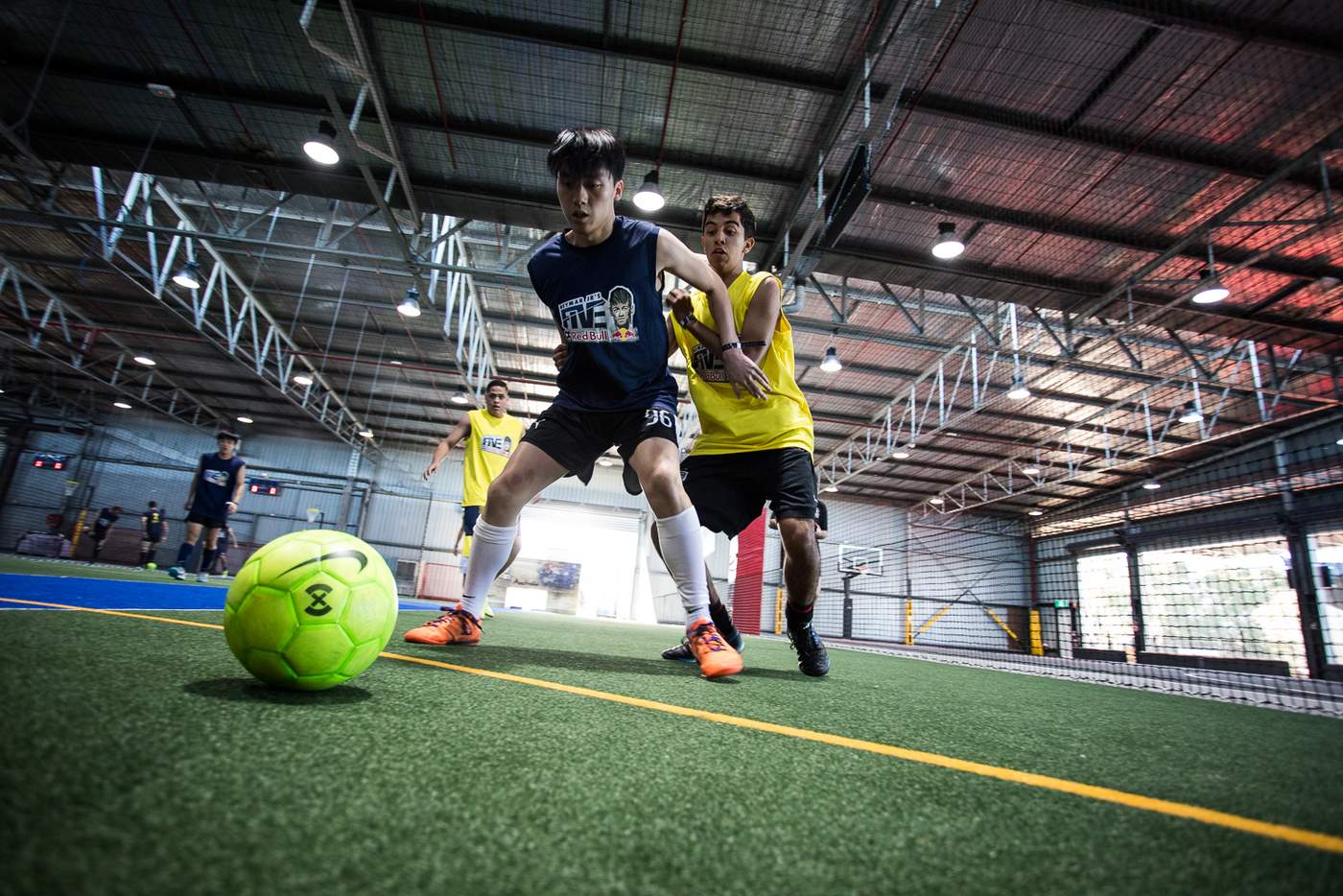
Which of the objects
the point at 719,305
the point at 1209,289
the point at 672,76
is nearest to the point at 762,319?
the point at 719,305

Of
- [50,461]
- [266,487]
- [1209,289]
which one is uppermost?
[1209,289]

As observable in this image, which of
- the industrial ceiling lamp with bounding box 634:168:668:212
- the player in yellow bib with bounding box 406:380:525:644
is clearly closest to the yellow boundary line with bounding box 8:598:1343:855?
the player in yellow bib with bounding box 406:380:525:644

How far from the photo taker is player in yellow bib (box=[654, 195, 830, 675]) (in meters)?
2.80

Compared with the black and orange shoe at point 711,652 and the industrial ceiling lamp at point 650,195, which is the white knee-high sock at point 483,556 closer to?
the black and orange shoe at point 711,652

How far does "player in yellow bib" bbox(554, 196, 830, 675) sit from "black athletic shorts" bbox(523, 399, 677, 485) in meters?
0.30

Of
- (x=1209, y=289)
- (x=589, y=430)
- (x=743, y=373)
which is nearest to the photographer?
(x=743, y=373)

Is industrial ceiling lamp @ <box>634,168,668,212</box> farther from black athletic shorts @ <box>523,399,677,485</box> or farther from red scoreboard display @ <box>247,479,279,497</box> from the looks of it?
red scoreboard display @ <box>247,479,279,497</box>

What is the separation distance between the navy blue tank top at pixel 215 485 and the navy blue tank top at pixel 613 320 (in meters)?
6.98

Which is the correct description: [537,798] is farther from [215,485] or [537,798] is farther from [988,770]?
[215,485]

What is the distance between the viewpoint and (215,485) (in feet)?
24.5

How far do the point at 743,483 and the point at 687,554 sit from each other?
0.69 metres

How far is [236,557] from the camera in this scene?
761 inches

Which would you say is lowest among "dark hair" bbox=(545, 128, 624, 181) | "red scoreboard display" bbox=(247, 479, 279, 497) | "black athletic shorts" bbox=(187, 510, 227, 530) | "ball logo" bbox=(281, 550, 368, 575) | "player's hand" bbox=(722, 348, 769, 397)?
"ball logo" bbox=(281, 550, 368, 575)

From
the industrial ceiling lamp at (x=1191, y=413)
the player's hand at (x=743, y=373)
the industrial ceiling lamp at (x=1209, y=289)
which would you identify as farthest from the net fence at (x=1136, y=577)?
the player's hand at (x=743, y=373)
